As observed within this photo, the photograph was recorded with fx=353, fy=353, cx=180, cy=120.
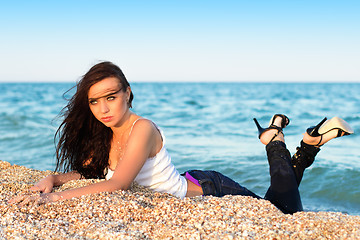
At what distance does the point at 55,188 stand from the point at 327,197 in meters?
4.05

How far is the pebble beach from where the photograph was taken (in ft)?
7.86

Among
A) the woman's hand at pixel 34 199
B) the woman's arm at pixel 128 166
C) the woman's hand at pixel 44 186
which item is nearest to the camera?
the woman's hand at pixel 34 199

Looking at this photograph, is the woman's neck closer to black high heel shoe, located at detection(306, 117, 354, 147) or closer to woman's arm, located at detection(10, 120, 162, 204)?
woman's arm, located at detection(10, 120, 162, 204)

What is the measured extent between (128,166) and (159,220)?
0.60 m

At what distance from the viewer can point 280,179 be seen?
11.2ft

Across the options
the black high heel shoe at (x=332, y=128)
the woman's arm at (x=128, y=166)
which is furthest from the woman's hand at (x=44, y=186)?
the black high heel shoe at (x=332, y=128)

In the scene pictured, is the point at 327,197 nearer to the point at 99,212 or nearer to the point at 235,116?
the point at 99,212

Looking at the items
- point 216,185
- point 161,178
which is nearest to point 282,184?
point 216,185

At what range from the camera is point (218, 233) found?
2.41m

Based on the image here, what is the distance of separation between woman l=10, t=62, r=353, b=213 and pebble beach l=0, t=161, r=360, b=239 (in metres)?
0.21

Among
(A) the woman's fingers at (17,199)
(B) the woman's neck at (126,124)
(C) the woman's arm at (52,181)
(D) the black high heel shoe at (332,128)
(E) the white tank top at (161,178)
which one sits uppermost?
(D) the black high heel shoe at (332,128)

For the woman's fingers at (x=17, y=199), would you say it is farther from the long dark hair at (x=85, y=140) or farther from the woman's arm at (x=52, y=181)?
the long dark hair at (x=85, y=140)

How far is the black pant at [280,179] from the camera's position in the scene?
332 cm

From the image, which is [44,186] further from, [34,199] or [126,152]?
[126,152]
